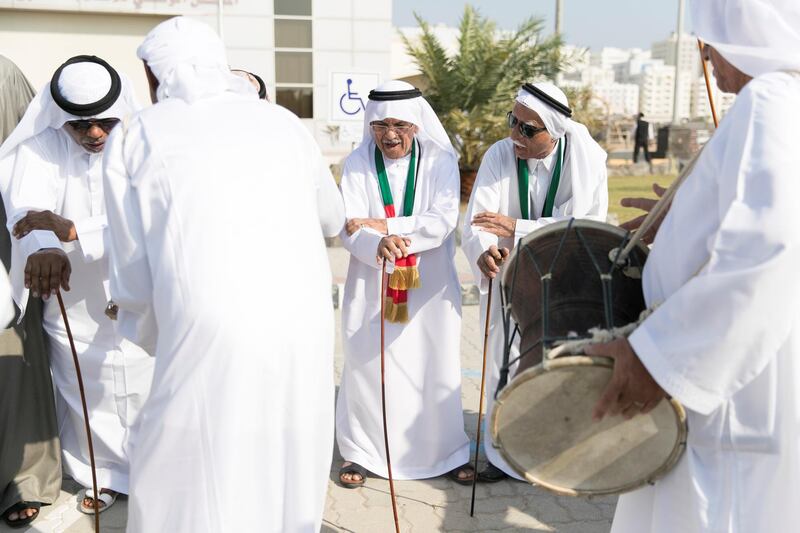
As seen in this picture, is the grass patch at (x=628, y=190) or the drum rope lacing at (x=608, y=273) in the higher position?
the drum rope lacing at (x=608, y=273)

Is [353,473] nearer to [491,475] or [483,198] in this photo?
[491,475]

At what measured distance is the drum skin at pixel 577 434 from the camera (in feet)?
7.22

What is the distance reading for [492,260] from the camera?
4172 mm

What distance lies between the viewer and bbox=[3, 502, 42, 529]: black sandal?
3.93 meters

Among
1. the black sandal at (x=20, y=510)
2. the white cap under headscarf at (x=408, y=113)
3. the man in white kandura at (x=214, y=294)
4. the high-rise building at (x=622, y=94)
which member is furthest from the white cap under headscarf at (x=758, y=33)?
the high-rise building at (x=622, y=94)

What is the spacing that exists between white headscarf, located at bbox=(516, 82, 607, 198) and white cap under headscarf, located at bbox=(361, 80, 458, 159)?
1.67 feet

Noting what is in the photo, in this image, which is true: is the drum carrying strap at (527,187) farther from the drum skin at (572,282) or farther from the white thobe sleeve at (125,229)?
the white thobe sleeve at (125,229)

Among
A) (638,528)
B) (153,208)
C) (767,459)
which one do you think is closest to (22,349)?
(153,208)

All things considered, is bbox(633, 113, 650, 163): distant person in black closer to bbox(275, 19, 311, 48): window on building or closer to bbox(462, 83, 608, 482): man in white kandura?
bbox(275, 19, 311, 48): window on building

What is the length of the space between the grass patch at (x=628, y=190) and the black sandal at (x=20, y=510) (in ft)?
37.5

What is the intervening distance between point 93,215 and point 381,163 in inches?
61.6

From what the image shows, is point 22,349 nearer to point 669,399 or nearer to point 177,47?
point 177,47

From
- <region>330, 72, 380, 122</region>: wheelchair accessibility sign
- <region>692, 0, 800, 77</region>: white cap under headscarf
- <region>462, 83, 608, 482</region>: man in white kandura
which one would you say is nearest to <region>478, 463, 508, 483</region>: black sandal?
<region>462, 83, 608, 482</region>: man in white kandura

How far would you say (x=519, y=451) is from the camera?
234cm
